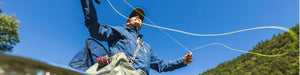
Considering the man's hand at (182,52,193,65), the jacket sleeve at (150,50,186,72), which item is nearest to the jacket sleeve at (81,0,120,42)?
the jacket sleeve at (150,50,186,72)

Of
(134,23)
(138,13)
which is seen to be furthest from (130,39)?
(138,13)

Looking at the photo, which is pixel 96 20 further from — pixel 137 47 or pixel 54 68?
pixel 54 68

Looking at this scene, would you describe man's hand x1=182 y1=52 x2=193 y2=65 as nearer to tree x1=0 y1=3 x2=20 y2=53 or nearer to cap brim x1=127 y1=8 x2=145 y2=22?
cap brim x1=127 y1=8 x2=145 y2=22

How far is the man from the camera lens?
84.9 inches

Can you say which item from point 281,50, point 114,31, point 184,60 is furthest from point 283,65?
point 114,31

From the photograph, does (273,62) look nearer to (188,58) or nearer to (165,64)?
(188,58)

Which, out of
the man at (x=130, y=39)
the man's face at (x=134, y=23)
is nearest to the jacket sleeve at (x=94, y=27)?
the man at (x=130, y=39)

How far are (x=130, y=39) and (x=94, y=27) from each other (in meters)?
0.58

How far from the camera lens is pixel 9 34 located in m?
11.5

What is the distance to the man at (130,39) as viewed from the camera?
216cm

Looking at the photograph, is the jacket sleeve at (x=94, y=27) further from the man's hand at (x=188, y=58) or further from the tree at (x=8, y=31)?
the tree at (x=8, y=31)

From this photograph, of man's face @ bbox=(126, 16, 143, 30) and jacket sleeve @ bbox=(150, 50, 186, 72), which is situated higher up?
man's face @ bbox=(126, 16, 143, 30)

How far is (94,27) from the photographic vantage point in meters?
2.22

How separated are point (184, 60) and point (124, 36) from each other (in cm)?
97
